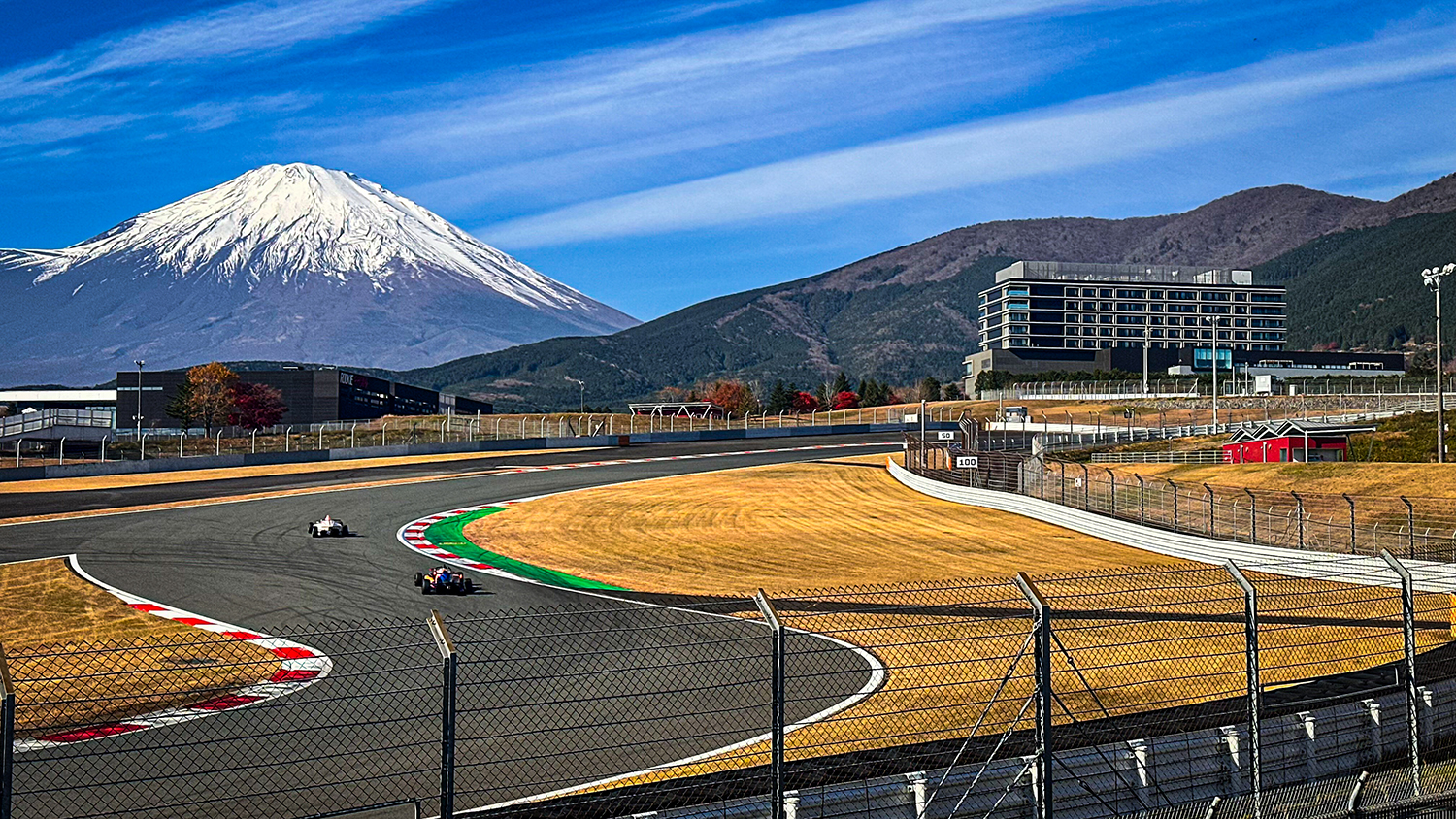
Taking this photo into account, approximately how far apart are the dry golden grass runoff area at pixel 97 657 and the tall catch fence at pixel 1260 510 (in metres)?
16.8

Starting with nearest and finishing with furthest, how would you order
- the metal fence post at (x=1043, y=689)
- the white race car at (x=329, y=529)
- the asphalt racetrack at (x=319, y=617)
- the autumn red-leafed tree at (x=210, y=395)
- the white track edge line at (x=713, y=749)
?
1. the metal fence post at (x=1043, y=689)
2. the white track edge line at (x=713, y=749)
3. the asphalt racetrack at (x=319, y=617)
4. the white race car at (x=329, y=529)
5. the autumn red-leafed tree at (x=210, y=395)

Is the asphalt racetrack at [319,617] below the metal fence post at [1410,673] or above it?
below

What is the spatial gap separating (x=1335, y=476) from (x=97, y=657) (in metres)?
38.7

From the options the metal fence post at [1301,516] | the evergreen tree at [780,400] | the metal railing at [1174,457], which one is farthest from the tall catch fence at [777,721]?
the evergreen tree at [780,400]

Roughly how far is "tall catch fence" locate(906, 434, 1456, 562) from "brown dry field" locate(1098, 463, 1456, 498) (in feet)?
5.60

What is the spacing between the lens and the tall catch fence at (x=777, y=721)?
8742 millimetres

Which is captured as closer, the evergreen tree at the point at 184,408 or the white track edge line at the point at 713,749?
the white track edge line at the point at 713,749

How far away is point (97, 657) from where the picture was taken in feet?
54.4

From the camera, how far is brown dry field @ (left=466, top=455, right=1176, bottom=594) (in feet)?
87.4

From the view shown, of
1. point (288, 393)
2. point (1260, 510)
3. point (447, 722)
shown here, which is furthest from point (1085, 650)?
point (288, 393)

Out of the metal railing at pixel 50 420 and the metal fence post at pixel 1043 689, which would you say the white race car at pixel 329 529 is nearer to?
the metal fence post at pixel 1043 689

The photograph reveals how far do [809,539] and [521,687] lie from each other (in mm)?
18652

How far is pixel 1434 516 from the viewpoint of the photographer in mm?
25859

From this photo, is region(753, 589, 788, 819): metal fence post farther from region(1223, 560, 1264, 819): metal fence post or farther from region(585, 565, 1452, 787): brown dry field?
region(1223, 560, 1264, 819): metal fence post
